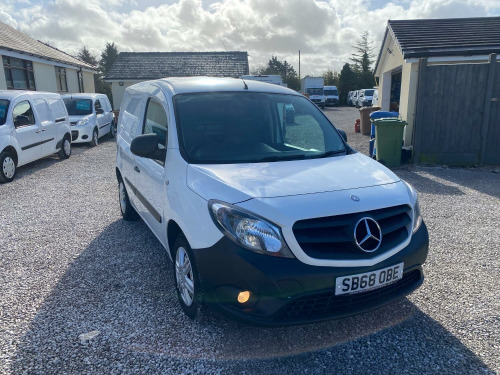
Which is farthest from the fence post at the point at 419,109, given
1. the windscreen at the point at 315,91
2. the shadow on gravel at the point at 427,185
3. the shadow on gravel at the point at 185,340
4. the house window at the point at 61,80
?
the windscreen at the point at 315,91

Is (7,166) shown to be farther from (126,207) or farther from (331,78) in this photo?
(331,78)

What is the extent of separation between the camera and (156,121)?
3.96 meters

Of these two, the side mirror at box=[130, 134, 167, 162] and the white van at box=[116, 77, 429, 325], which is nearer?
the white van at box=[116, 77, 429, 325]

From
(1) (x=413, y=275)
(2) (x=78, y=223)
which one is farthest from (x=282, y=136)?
(2) (x=78, y=223)

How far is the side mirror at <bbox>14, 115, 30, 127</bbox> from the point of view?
8702 mm

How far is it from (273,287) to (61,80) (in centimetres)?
2506

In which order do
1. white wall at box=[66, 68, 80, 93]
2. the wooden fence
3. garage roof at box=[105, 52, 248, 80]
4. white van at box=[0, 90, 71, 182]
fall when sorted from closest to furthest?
white van at box=[0, 90, 71, 182] < the wooden fence < white wall at box=[66, 68, 80, 93] < garage roof at box=[105, 52, 248, 80]

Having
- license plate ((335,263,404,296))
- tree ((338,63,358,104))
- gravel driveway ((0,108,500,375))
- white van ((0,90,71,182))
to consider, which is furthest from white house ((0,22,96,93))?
tree ((338,63,358,104))

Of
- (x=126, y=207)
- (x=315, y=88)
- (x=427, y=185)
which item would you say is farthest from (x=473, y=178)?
(x=315, y=88)

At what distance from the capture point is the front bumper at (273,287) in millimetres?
2438

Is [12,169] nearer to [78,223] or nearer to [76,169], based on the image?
[76,169]

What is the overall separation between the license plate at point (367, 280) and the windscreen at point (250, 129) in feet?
4.04

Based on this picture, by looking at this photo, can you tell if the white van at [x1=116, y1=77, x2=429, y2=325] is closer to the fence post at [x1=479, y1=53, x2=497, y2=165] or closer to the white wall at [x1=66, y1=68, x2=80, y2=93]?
the fence post at [x1=479, y1=53, x2=497, y2=165]

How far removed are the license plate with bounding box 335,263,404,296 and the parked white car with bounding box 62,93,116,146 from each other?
12.7 meters
